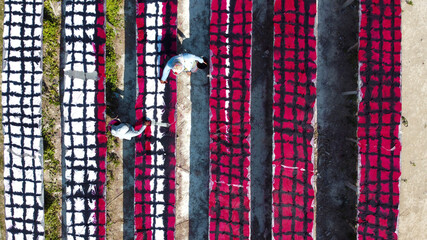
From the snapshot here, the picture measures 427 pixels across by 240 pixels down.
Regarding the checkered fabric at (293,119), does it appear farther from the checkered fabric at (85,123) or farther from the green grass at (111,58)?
the checkered fabric at (85,123)

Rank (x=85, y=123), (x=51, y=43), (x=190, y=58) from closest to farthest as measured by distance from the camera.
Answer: (x=190, y=58) → (x=85, y=123) → (x=51, y=43)

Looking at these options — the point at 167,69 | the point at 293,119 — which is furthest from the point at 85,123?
the point at 293,119

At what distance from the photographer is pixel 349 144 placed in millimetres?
11648

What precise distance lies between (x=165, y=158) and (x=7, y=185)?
560 cm

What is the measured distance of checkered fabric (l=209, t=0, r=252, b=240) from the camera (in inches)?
433

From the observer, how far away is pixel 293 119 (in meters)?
10.9

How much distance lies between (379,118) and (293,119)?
283 centimetres

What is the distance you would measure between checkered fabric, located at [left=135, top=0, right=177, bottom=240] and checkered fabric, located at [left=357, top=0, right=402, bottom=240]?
6343mm

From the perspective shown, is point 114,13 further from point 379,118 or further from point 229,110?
point 379,118

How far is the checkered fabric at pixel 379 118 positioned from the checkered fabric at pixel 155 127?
20.8 feet

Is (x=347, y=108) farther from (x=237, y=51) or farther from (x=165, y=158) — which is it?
(x=165, y=158)

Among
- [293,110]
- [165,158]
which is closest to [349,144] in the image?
[293,110]

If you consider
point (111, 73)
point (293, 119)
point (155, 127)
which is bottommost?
point (155, 127)

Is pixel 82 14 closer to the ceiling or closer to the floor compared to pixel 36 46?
closer to the ceiling
